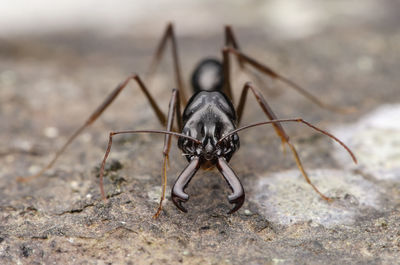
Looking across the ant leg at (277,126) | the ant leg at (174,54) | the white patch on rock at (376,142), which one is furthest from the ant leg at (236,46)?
the white patch on rock at (376,142)

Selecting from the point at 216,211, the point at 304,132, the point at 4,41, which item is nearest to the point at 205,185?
the point at 216,211

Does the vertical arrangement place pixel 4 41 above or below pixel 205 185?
above

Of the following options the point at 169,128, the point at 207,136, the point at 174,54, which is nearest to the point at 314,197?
the point at 207,136

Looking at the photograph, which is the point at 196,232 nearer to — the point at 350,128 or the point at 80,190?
the point at 80,190

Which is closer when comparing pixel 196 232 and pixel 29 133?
pixel 196 232

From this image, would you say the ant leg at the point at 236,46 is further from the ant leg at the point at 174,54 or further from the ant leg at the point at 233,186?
the ant leg at the point at 233,186
